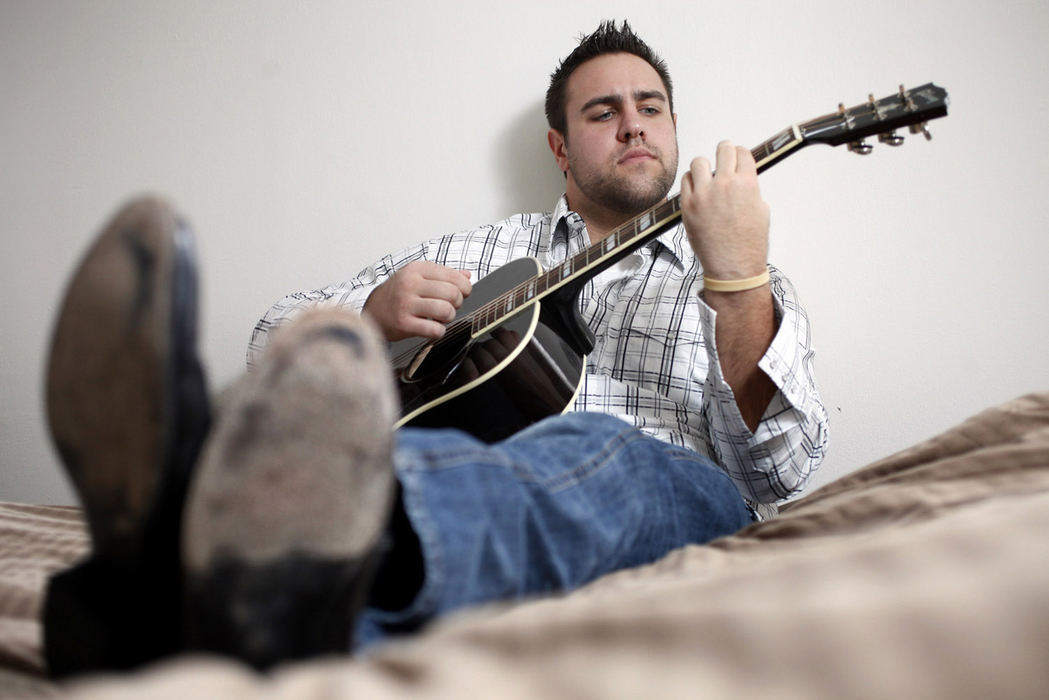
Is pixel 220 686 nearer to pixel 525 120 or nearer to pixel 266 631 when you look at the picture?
pixel 266 631

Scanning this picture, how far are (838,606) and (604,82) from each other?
1283 millimetres

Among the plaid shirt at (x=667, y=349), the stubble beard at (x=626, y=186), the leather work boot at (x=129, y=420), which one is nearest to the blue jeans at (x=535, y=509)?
the leather work boot at (x=129, y=420)

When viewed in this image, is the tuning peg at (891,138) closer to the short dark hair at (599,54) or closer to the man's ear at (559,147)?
the short dark hair at (599,54)

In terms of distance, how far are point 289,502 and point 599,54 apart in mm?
1334

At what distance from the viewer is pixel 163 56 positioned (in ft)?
5.62

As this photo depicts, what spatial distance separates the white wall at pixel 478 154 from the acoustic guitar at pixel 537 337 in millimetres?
461

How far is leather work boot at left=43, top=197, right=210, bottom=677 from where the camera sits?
1.04ft

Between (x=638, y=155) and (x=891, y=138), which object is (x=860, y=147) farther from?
(x=638, y=155)

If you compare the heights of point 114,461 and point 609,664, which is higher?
point 114,461

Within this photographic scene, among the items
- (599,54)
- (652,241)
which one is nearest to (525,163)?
(599,54)

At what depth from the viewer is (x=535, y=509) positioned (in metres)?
0.47

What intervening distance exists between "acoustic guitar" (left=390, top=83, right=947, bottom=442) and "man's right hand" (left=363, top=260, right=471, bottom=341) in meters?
0.03

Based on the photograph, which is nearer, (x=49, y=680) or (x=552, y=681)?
(x=552, y=681)

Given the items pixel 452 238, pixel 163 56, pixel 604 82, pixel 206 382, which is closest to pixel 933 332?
pixel 604 82
